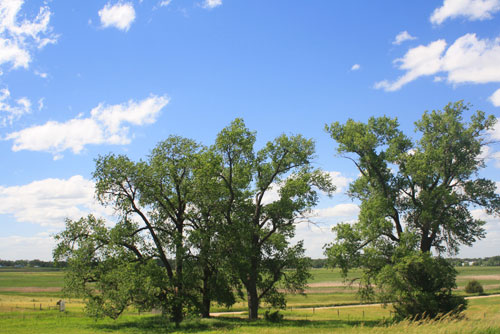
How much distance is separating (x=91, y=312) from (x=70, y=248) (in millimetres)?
5685

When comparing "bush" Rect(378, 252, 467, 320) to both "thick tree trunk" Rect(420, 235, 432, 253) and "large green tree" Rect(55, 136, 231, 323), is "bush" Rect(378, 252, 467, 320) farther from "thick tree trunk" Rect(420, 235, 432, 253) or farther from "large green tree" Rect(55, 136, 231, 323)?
"large green tree" Rect(55, 136, 231, 323)

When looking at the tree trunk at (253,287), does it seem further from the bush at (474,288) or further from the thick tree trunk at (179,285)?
the bush at (474,288)

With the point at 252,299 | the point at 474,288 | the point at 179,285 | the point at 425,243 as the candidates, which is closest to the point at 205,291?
the point at 179,285

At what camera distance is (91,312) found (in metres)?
31.2

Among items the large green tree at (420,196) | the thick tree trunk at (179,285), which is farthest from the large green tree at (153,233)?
the large green tree at (420,196)

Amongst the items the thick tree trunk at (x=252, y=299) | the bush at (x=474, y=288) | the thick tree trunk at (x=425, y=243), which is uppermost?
the thick tree trunk at (x=425, y=243)

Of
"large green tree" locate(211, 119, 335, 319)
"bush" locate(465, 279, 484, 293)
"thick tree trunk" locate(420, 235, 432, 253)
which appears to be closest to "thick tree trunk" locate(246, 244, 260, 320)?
"large green tree" locate(211, 119, 335, 319)

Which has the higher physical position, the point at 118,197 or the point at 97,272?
the point at 118,197

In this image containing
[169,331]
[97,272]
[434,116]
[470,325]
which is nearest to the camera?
[470,325]

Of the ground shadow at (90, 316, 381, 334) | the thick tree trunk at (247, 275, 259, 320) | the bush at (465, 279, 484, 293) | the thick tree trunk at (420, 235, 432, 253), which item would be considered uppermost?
the thick tree trunk at (420, 235, 432, 253)

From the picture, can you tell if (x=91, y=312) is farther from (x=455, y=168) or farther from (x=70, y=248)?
(x=455, y=168)

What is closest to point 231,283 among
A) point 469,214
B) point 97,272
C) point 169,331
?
point 169,331

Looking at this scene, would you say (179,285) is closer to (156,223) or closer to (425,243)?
(156,223)

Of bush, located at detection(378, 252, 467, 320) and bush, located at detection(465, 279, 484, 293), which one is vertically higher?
bush, located at detection(378, 252, 467, 320)
